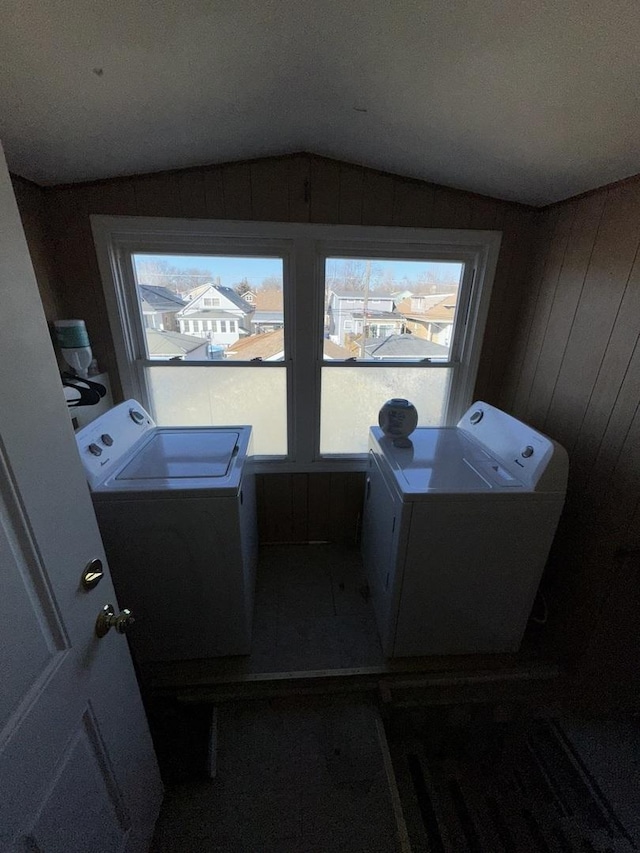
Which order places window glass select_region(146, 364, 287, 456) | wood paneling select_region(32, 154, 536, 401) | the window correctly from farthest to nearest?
window glass select_region(146, 364, 287, 456) → the window → wood paneling select_region(32, 154, 536, 401)

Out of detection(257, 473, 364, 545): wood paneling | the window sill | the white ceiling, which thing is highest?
the white ceiling

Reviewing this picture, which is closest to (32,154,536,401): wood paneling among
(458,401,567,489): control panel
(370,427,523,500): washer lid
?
(458,401,567,489): control panel

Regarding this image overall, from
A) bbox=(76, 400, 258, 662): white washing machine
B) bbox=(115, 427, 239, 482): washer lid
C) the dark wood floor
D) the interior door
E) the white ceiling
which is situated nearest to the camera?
the interior door

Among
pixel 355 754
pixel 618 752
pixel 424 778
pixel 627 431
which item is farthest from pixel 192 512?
pixel 618 752

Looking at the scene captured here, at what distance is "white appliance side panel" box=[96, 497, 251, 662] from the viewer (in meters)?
1.30

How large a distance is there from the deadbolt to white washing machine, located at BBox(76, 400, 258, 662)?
51cm

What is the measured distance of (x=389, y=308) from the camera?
6.38ft

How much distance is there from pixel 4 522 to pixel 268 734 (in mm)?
1422

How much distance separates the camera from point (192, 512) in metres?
1.31

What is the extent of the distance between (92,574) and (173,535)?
0.58 m

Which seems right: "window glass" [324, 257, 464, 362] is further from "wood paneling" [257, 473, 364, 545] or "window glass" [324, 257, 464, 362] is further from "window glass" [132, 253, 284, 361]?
"wood paneling" [257, 473, 364, 545]

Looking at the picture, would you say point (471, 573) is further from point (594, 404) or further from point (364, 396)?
point (364, 396)

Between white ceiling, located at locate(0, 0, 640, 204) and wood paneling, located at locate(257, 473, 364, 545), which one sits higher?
white ceiling, located at locate(0, 0, 640, 204)

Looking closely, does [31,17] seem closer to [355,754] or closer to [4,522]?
[4,522]
